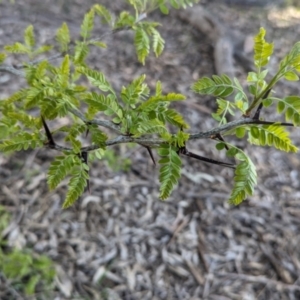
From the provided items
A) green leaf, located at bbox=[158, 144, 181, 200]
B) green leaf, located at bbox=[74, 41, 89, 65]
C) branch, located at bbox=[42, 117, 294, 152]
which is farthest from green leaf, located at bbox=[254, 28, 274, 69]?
green leaf, located at bbox=[74, 41, 89, 65]

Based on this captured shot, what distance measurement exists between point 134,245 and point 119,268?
0.64 feet

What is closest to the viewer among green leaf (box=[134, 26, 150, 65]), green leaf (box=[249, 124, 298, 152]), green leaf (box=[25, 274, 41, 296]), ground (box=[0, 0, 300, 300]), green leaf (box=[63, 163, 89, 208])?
green leaf (box=[249, 124, 298, 152])

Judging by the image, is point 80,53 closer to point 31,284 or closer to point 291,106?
point 291,106

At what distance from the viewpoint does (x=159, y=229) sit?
9.14ft

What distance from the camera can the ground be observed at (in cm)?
248

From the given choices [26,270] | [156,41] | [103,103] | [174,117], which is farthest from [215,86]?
[26,270]

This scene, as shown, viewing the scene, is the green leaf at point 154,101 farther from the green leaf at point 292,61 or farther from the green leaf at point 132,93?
the green leaf at point 292,61

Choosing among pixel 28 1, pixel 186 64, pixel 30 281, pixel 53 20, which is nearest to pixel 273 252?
pixel 30 281

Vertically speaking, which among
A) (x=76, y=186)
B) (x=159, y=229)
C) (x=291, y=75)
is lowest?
(x=159, y=229)

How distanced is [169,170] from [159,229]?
2.03 metres

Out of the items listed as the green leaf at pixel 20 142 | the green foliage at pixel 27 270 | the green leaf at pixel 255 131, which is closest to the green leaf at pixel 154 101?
the green leaf at pixel 255 131

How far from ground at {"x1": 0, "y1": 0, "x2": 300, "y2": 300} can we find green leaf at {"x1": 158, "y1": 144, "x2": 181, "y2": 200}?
5.69ft

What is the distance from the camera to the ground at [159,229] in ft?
8.15

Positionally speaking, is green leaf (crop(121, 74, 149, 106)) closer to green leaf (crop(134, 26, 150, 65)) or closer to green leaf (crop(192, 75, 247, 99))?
green leaf (crop(192, 75, 247, 99))
